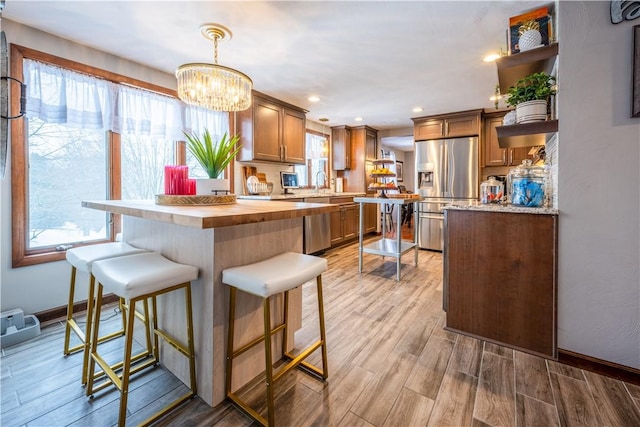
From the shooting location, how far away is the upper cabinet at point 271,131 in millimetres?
3768

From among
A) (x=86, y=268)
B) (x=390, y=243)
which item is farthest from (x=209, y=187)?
(x=390, y=243)

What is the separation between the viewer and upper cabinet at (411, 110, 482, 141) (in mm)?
4496

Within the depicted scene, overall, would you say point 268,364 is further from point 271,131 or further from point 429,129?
point 429,129

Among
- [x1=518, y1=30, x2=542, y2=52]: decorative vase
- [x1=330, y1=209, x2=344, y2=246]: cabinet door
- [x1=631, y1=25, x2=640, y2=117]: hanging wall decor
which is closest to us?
[x1=631, y1=25, x2=640, y2=117]: hanging wall decor

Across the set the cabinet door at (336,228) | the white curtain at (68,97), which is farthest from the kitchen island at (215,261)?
the cabinet door at (336,228)

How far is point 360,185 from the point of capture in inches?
229

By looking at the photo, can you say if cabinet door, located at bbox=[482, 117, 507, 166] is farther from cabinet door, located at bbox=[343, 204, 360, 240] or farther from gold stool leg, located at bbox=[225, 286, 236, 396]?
gold stool leg, located at bbox=[225, 286, 236, 396]

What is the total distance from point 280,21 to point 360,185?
12.9ft

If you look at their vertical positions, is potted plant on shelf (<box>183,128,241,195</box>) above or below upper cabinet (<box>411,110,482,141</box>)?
below

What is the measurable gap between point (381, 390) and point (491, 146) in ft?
14.9

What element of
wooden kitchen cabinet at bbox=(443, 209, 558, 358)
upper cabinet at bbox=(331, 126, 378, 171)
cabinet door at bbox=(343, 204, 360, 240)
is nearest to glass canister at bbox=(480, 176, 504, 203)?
wooden kitchen cabinet at bbox=(443, 209, 558, 358)

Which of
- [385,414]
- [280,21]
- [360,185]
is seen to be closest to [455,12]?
[280,21]

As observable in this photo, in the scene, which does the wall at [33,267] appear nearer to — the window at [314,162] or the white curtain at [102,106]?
the white curtain at [102,106]

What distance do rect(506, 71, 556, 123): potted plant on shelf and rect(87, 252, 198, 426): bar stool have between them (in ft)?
7.30
